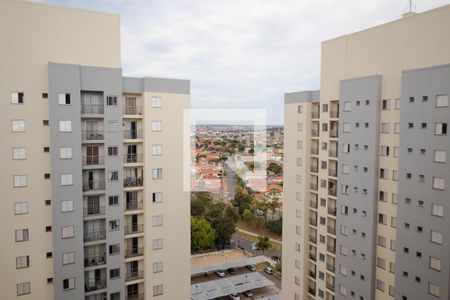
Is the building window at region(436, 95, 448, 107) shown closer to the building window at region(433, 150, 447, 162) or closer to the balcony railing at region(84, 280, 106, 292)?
the building window at region(433, 150, 447, 162)

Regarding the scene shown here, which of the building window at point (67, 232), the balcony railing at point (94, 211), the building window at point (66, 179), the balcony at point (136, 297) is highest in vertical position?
the building window at point (66, 179)

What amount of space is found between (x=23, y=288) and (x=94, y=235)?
3018 mm

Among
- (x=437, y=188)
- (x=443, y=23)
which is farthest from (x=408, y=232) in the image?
(x=443, y=23)

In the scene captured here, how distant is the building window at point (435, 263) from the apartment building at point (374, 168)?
4 centimetres

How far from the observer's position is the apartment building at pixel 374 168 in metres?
12.6

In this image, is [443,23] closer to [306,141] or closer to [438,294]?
[306,141]

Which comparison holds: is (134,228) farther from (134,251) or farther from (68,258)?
(68,258)

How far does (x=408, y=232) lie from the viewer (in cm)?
1343

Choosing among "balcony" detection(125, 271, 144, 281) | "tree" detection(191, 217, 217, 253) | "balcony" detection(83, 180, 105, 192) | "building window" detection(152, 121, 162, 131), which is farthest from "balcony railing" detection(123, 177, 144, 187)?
"tree" detection(191, 217, 217, 253)

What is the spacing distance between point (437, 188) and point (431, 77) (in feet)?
12.9

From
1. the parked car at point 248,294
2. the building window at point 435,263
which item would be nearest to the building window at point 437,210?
the building window at point 435,263

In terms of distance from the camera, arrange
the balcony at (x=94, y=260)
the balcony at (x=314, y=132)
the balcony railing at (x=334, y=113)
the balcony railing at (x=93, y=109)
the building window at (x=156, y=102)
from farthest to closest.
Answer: the balcony at (x=314, y=132) → the balcony railing at (x=334, y=113) → the building window at (x=156, y=102) → the balcony at (x=94, y=260) → the balcony railing at (x=93, y=109)

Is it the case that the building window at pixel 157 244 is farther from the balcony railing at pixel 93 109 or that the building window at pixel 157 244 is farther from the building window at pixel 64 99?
the building window at pixel 64 99

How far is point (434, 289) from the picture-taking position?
41.6ft
